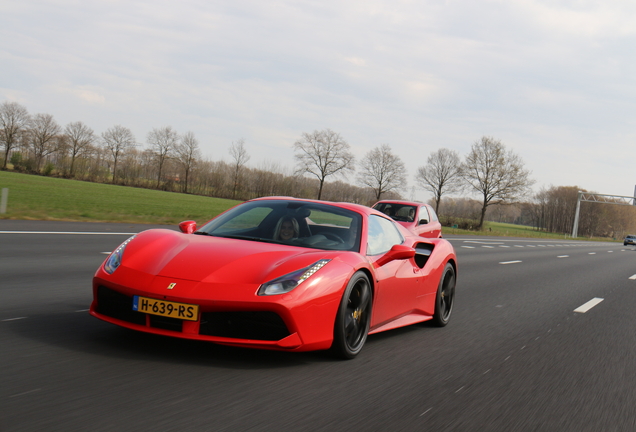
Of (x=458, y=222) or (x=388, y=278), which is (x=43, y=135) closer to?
(x=458, y=222)

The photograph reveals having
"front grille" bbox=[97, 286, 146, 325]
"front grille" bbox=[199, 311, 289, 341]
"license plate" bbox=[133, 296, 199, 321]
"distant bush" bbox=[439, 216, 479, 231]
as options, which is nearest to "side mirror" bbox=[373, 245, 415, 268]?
"front grille" bbox=[199, 311, 289, 341]

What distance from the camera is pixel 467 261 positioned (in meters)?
16.2

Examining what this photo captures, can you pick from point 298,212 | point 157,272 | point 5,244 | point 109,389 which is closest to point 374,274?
point 298,212

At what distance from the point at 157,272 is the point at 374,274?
1692mm

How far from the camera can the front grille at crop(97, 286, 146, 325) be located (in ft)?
12.7

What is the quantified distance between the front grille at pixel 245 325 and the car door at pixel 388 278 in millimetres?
1163

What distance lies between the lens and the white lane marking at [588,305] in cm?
871

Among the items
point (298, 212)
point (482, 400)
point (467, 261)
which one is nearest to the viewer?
point (482, 400)

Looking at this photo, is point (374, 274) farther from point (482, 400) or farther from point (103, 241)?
point (103, 241)

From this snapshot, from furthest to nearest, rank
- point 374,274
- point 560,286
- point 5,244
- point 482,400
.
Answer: point 560,286, point 5,244, point 374,274, point 482,400

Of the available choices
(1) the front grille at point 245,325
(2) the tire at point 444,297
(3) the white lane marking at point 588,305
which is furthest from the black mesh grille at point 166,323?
(3) the white lane marking at point 588,305

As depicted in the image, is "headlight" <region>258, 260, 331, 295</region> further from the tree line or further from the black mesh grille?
the tree line

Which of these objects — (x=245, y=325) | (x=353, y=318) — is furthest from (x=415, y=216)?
(x=245, y=325)

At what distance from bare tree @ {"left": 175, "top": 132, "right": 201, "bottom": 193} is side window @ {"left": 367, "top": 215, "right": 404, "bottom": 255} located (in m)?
86.7
